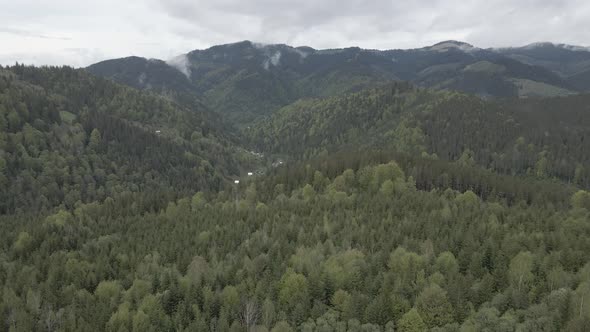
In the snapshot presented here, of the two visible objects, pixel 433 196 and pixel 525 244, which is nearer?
pixel 525 244

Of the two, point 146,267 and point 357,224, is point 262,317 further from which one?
point 357,224

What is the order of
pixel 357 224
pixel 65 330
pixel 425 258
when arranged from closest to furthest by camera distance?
pixel 65 330, pixel 425 258, pixel 357 224

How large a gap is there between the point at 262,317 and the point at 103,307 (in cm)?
3587

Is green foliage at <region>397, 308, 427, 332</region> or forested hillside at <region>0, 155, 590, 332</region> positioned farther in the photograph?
forested hillside at <region>0, 155, 590, 332</region>

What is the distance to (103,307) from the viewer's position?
339 ft

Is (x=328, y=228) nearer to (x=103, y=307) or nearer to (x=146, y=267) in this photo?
(x=146, y=267)

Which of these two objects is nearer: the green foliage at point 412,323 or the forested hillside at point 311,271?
the green foliage at point 412,323

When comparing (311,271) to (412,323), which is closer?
(412,323)

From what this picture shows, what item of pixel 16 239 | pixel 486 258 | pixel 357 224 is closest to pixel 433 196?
pixel 357 224

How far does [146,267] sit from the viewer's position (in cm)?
12500

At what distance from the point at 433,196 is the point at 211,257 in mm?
96612

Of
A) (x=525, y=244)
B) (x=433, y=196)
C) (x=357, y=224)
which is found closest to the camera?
(x=525, y=244)

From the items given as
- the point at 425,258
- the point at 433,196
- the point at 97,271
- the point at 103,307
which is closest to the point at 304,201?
the point at 433,196

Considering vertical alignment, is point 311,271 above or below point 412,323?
above
